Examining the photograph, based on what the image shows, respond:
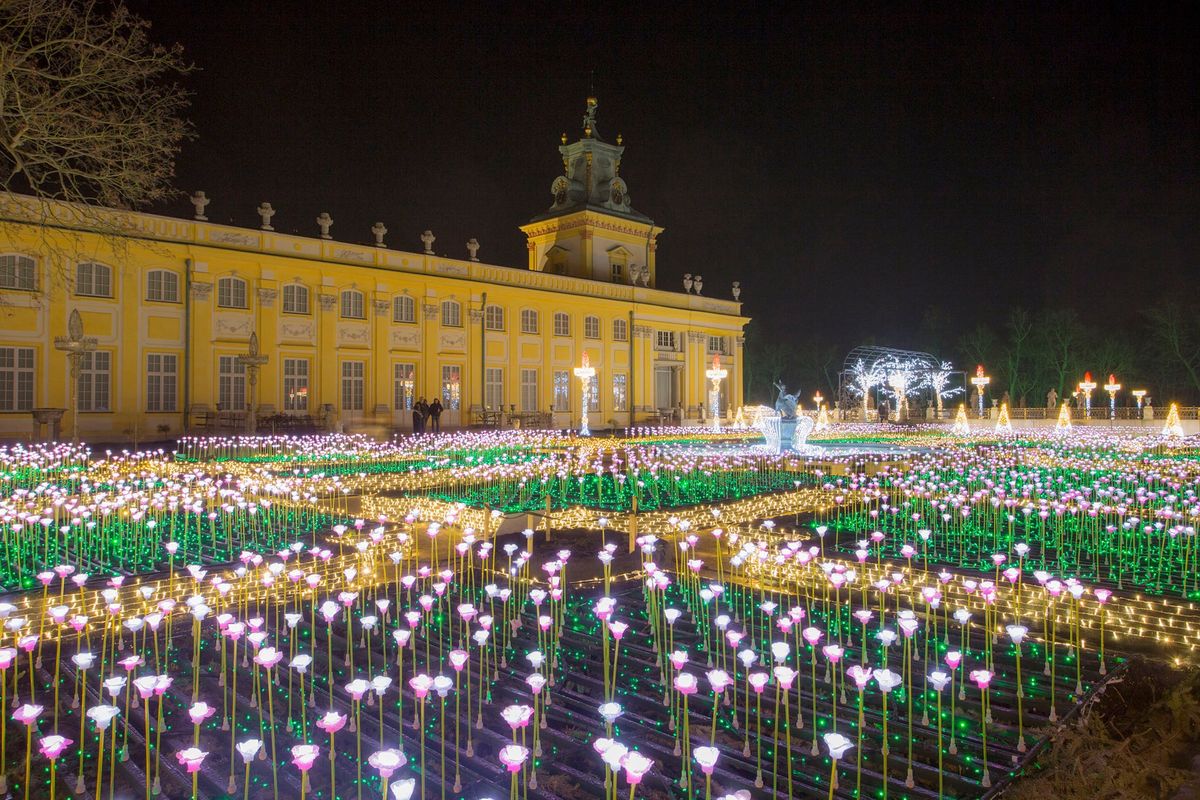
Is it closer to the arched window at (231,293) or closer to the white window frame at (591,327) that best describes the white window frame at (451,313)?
the white window frame at (591,327)

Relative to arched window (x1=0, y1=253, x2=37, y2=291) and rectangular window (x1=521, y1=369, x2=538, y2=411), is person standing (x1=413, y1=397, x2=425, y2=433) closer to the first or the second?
rectangular window (x1=521, y1=369, x2=538, y2=411)

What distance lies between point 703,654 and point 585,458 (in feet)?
41.8

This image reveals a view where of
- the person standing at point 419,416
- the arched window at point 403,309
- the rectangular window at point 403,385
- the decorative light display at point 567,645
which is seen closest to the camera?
the decorative light display at point 567,645

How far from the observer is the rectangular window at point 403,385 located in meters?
33.2

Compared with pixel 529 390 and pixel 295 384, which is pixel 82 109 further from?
pixel 529 390

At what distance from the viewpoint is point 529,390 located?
125ft

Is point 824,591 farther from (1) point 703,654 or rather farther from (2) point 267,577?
(2) point 267,577

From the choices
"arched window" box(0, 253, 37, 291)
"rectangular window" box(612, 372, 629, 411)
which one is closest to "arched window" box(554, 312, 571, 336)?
"rectangular window" box(612, 372, 629, 411)

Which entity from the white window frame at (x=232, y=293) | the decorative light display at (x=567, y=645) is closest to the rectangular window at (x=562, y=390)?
the white window frame at (x=232, y=293)

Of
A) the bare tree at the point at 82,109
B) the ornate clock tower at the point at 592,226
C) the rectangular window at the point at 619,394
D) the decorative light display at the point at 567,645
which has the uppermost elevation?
the ornate clock tower at the point at 592,226

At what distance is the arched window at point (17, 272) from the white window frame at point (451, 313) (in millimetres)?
15308

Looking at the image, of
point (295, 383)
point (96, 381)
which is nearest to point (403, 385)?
point (295, 383)

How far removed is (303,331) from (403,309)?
15.5ft

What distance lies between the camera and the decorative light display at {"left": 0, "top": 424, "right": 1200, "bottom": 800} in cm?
422
